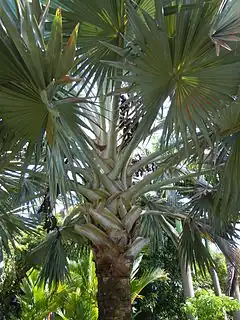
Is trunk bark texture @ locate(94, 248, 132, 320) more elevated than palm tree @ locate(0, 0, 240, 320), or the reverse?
palm tree @ locate(0, 0, 240, 320)

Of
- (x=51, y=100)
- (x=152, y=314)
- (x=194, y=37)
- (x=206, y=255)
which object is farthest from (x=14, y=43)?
(x=152, y=314)

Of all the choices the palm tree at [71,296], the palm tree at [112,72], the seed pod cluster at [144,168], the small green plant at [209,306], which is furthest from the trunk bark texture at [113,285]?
the small green plant at [209,306]

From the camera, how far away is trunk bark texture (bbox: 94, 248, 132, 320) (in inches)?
144

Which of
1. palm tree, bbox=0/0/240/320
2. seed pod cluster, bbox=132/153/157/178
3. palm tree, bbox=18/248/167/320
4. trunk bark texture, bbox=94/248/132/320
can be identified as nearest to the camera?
palm tree, bbox=0/0/240/320

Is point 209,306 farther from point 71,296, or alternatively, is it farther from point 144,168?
point 144,168

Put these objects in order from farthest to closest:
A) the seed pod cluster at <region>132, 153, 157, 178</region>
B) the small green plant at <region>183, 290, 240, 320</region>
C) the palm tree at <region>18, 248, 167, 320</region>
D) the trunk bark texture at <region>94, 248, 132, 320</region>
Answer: the palm tree at <region>18, 248, 167, 320</region>
the small green plant at <region>183, 290, 240, 320</region>
the seed pod cluster at <region>132, 153, 157, 178</region>
the trunk bark texture at <region>94, 248, 132, 320</region>

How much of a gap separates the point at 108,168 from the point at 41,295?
4403 mm

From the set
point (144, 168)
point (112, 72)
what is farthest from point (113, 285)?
point (112, 72)

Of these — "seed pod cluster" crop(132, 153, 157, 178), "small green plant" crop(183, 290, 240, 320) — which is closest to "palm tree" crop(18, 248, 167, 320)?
"small green plant" crop(183, 290, 240, 320)

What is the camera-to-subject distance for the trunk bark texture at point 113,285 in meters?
3.65

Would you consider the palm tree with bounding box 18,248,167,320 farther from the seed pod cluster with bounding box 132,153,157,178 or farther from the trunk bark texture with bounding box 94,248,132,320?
the trunk bark texture with bounding box 94,248,132,320

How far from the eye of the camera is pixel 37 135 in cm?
266

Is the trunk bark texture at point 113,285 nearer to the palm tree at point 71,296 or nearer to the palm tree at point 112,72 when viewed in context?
the palm tree at point 112,72

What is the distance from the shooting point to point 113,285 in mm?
3725
